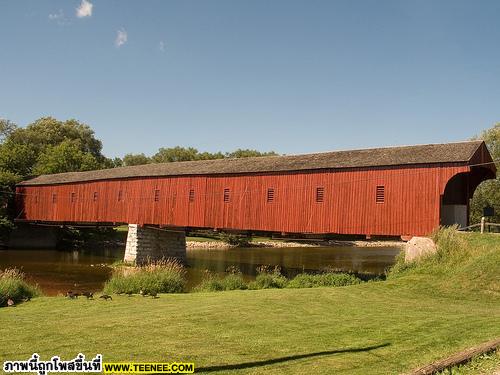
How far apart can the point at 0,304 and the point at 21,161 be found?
38.2 m

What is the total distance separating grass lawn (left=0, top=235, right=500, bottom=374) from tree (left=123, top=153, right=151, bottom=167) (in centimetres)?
7831

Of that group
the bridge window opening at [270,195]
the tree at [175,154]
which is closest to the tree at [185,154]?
the tree at [175,154]

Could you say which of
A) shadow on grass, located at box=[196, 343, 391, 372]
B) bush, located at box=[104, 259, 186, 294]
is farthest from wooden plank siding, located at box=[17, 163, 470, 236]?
shadow on grass, located at box=[196, 343, 391, 372]

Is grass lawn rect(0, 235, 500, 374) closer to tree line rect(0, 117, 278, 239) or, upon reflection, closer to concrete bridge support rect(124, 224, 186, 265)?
concrete bridge support rect(124, 224, 186, 265)

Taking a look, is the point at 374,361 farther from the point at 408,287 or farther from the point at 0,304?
the point at 0,304

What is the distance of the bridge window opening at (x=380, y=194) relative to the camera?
20609mm

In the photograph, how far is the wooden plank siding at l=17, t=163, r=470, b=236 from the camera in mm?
19766

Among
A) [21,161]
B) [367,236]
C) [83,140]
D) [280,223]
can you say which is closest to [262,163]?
[280,223]

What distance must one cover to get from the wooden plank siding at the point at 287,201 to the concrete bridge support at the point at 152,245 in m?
0.90

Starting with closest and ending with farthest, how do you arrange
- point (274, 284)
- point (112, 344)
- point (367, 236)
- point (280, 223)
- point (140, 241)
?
point (112, 344)
point (274, 284)
point (367, 236)
point (280, 223)
point (140, 241)

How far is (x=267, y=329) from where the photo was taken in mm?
8180

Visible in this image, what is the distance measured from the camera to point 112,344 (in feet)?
23.0

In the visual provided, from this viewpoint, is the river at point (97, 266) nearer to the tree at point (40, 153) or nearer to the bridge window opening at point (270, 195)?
the bridge window opening at point (270, 195)

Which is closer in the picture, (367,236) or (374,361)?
(374,361)
